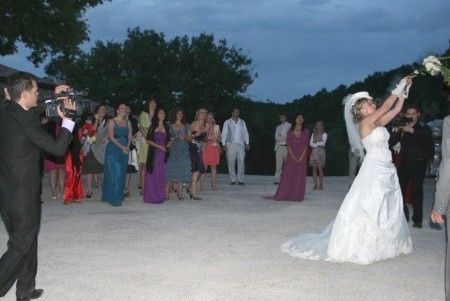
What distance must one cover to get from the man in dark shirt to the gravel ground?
0.54 meters

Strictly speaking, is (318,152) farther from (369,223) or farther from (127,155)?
(369,223)

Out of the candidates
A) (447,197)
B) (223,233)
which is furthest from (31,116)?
(223,233)

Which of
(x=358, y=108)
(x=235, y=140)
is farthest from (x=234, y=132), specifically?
(x=358, y=108)

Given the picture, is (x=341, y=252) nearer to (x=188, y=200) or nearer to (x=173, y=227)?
(x=173, y=227)

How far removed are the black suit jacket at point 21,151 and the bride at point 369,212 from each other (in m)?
3.74

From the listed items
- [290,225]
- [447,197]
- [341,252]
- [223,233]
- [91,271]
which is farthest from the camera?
[290,225]

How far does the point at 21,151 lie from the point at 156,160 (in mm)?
8716

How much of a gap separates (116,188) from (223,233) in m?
4.12

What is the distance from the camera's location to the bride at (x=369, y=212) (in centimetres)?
805

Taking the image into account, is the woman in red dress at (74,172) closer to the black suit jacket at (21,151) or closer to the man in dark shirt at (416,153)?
the man in dark shirt at (416,153)

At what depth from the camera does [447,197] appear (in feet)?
15.9

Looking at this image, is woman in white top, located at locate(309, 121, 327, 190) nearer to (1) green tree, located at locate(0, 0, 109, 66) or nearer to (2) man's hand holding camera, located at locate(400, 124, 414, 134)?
(2) man's hand holding camera, located at locate(400, 124, 414, 134)

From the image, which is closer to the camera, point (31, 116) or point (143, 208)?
point (31, 116)

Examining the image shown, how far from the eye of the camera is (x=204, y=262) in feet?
25.2
